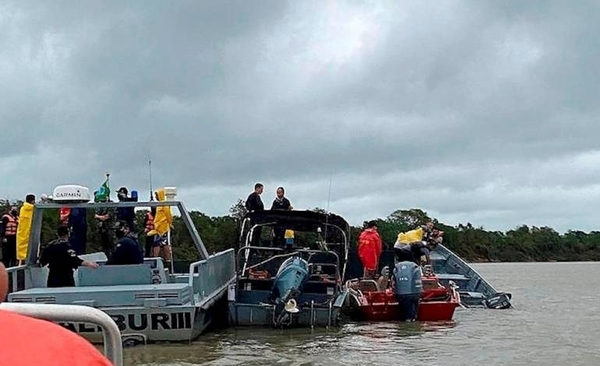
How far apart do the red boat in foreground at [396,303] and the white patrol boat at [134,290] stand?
2.77m

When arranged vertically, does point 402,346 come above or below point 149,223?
below

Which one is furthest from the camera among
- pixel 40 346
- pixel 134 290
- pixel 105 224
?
pixel 105 224

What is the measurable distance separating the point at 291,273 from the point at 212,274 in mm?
1189

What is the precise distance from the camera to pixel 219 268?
1478cm

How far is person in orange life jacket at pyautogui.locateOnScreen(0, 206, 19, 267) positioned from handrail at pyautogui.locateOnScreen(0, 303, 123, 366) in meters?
14.9

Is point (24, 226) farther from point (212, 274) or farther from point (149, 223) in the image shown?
point (212, 274)

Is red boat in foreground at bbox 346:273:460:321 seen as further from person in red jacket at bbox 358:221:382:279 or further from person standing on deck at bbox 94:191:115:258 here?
person standing on deck at bbox 94:191:115:258

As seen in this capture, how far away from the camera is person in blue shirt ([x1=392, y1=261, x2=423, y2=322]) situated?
48.8ft

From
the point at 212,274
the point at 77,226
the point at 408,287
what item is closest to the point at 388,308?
the point at 408,287

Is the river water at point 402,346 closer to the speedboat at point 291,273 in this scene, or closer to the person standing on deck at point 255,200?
the speedboat at point 291,273

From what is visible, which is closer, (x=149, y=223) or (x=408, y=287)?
(x=408, y=287)

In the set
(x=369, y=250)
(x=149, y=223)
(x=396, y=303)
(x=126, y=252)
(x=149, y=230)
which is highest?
(x=149, y=223)

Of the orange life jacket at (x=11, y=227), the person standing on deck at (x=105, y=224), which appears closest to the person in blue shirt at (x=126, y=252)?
the person standing on deck at (x=105, y=224)

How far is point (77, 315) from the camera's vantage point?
2346mm
